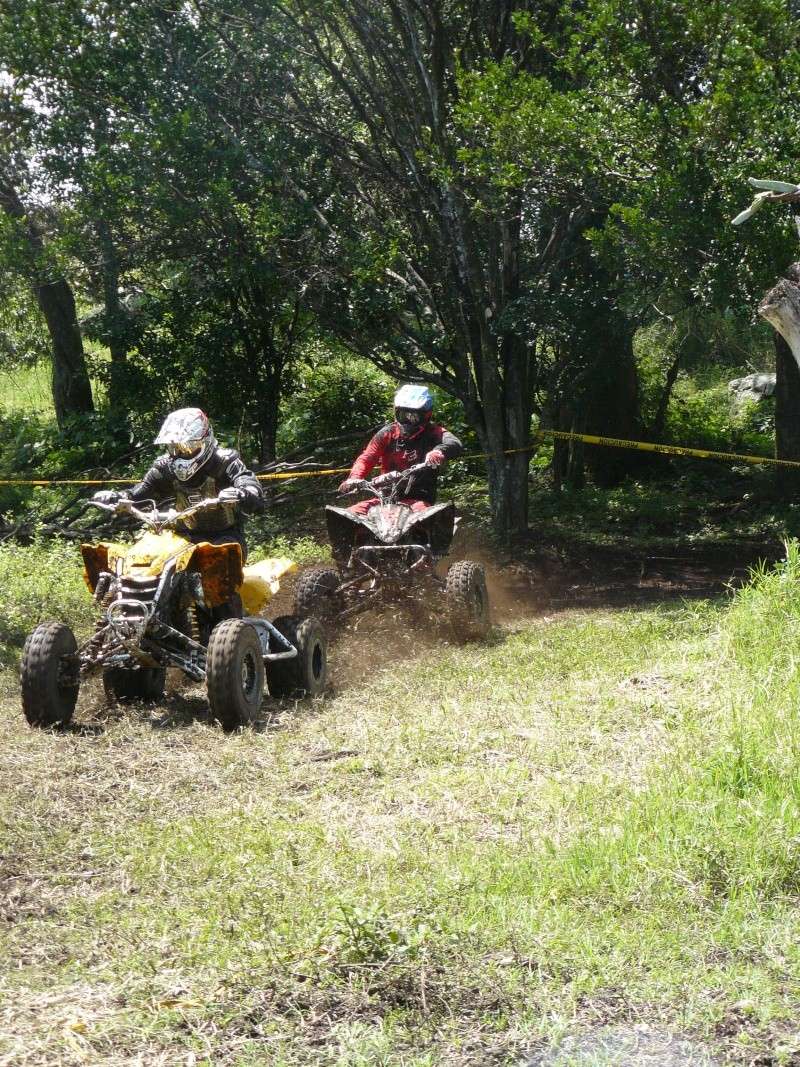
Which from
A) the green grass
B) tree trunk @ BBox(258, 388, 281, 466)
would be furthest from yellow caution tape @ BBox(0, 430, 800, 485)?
the green grass

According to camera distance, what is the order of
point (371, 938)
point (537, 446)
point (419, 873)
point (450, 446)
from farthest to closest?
point (537, 446) → point (450, 446) → point (419, 873) → point (371, 938)

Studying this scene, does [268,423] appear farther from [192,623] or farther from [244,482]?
[192,623]

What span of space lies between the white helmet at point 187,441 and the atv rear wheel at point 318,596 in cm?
169

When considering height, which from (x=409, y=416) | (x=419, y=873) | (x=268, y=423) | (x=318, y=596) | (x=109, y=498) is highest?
(x=268, y=423)

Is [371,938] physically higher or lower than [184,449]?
lower

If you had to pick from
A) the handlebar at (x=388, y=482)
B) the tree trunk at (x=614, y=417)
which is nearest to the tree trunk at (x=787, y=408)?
the tree trunk at (x=614, y=417)

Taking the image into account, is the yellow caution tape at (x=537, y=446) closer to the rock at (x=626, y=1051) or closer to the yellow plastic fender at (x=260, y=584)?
the yellow plastic fender at (x=260, y=584)

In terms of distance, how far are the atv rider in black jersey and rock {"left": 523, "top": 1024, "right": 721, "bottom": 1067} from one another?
4794 millimetres

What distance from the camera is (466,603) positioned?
30.5ft

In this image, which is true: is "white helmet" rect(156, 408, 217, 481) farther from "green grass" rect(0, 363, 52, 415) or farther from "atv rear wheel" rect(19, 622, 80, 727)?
"green grass" rect(0, 363, 52, 415)

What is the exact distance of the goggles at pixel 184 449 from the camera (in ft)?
26.1

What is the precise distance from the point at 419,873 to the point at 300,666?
11.0 feet

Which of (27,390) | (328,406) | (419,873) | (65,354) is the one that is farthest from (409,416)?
(27,390)

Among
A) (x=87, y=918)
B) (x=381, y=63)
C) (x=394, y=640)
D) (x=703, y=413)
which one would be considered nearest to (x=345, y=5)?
(x=381, y=63)
